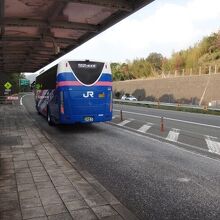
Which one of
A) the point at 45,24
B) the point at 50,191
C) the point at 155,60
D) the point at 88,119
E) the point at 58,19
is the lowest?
the point at 50,191

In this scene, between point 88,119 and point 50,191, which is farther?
point 88,119

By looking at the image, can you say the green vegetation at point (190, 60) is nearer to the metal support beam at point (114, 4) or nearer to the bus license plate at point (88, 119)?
the bus license plate at point (88, 119)

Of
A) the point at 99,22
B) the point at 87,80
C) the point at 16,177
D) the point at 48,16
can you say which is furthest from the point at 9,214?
the point at 87,80

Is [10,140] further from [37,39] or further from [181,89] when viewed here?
[181,89]

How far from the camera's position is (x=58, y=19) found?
38.8ft

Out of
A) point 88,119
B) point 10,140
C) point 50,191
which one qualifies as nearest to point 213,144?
point 88,119

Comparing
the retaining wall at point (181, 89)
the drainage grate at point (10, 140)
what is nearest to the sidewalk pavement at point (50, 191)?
the drainage grate at point (10, 140)

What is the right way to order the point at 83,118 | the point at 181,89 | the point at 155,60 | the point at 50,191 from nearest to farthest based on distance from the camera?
1. the point at 50,191
2. the point at 83,118
3. the point at 181,89
4. the point at 155,60

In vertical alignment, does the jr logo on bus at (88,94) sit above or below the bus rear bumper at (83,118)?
above

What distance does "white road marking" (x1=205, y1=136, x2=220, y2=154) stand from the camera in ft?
37.1

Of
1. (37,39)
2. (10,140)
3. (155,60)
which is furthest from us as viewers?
(155,60)

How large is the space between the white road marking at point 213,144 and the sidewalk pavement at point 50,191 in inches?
193

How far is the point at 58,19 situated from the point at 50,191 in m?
7.26

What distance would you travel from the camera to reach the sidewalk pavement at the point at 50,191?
5121mm
